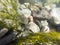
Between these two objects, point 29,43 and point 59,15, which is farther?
point 59,15

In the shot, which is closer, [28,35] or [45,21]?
[28,35]

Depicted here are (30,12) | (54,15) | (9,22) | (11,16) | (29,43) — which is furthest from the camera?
(54,15)

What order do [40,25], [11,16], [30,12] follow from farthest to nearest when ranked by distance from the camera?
1. [30,12]
2. [40,25]
3. [11,16]

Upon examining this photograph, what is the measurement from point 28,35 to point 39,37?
1.93 ft

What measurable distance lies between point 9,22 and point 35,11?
22.8ft

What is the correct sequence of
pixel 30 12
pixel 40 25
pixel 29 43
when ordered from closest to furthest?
pixel 29 43, pixel 40 25, pixel 30 12

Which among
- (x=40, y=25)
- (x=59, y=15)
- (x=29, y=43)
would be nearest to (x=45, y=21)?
(x=40, y=25)

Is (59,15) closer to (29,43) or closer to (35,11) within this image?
(35,11)

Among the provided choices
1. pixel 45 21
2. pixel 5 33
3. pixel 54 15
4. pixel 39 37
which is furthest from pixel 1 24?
pixel 54 15

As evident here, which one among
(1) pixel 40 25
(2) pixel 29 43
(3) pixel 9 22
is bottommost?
(1) pixel 40 25

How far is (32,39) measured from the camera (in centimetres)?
746

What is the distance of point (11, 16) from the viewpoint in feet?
28.0

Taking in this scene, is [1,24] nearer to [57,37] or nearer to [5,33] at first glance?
[5,33]

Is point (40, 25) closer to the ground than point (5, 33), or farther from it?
closer to the ground
